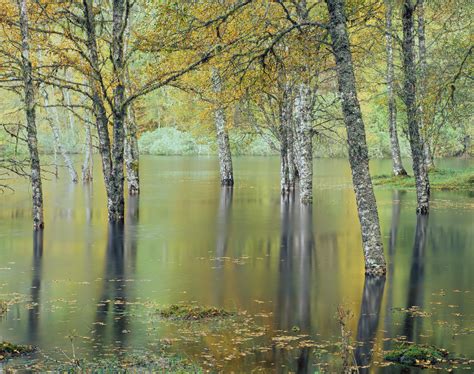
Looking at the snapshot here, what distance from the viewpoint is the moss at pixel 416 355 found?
1044cm

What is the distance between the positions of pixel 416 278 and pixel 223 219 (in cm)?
1270

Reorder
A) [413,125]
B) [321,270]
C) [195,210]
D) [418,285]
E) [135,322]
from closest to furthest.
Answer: [135,322] < [418,285] < [321,270] < [413,125] < [195,210]

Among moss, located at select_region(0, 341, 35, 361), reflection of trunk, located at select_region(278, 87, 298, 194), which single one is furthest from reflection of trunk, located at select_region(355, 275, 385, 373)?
reflection of trunk, located at select_region(278, 87, 298, 194)

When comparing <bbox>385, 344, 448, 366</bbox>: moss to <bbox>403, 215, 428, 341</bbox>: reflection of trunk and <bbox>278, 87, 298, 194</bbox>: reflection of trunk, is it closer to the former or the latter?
<bbox>403, 215, 428, 341</bbox>: reflection of trunk

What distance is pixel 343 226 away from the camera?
26656 millimetres

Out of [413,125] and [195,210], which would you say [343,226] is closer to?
[413,125]

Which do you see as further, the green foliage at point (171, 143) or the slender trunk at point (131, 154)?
the green foliage at point (171, 143)

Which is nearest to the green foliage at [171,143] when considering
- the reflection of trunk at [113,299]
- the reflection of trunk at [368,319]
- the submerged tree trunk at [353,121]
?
the reflection of trunk at [113,299]

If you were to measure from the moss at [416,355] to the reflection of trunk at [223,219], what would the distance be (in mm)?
10000

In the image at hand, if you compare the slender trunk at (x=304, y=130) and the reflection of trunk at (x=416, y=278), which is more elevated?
the slender trunk at (x=304, y=130)

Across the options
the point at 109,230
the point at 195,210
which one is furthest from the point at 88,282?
the point at 195,210

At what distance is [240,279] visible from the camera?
1686cm

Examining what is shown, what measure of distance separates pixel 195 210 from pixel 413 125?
10599 mm

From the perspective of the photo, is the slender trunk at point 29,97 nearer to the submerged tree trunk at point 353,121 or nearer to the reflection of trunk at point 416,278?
the submerged tree trunk at point 353,121
